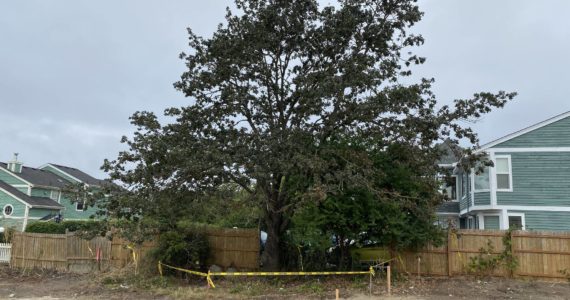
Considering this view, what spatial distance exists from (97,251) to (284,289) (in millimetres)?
8500

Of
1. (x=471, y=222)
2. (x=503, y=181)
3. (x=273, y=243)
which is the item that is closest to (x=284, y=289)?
(x=273, y=243)

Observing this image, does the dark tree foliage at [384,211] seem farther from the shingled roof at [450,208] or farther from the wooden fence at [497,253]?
the shingled roof at [450,208]

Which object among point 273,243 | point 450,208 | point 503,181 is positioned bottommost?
point 273,243

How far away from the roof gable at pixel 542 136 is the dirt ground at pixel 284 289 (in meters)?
9.48

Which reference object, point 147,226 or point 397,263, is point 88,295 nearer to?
point 147,226

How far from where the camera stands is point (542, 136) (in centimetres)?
2227

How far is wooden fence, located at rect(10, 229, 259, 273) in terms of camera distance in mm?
17234

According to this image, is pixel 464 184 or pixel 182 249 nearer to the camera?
pixel 182 249

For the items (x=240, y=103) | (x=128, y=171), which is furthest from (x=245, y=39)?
(x=128, y=171)

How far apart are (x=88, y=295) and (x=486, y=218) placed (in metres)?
18.4

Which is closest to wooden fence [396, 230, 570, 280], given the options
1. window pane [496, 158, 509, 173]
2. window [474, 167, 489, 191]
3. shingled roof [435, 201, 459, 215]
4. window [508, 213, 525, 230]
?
window [508, 213, 525, 230]

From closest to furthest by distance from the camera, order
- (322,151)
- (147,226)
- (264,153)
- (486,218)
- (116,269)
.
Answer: (264,153), (322,151), (147,226), (116,269), (486,218)

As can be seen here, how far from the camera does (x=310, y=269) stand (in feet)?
51.8

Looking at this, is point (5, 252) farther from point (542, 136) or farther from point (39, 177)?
point (39, 177)
